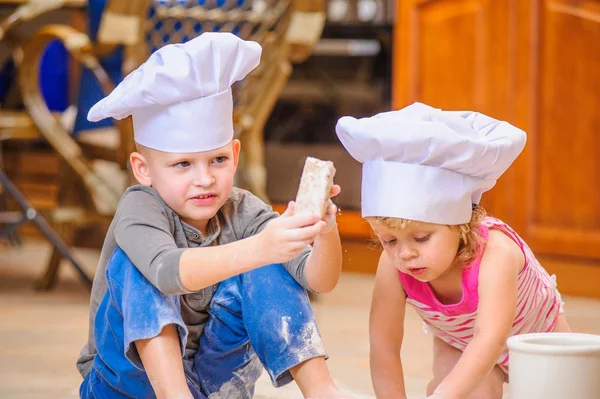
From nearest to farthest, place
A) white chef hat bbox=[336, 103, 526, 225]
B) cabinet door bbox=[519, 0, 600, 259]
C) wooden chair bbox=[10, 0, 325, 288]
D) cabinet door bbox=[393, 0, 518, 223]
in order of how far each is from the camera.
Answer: white chef hat bbox=[336, 103, 526, 225] < wooden chair bbox=[10, 0, 325, 288] < cabinet door bbox=[519, 0, 600, 259] < cabinet door bbox=[393, 0, 518, 223]

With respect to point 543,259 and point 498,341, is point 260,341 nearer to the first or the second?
point 498,341

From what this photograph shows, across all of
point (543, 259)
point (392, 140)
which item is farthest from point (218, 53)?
point (543, 259)

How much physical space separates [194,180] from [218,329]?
0.69 ft

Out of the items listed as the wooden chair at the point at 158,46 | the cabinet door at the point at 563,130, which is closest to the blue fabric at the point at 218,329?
the wooden chair at the point at 158,46

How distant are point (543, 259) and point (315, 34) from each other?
95 cm

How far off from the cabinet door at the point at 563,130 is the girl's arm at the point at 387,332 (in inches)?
58.4

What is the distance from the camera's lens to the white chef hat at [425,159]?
51.4 inches

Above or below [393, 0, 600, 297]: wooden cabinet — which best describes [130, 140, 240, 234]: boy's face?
Answer: above

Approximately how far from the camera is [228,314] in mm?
1422

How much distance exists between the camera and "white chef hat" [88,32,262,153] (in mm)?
1384

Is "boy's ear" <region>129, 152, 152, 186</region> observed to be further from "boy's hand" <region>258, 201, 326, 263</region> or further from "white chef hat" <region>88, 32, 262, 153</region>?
"boy's hand" <region>258, 201, 326, 263</region>

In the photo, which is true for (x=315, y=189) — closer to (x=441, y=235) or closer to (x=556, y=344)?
(x=441, y=235)

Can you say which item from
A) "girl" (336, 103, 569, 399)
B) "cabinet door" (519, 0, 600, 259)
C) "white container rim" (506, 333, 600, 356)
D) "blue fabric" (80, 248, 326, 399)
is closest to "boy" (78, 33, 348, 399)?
"blue fabric" (80, 248, 326, 399)

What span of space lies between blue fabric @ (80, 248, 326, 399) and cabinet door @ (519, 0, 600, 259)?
166 cm
